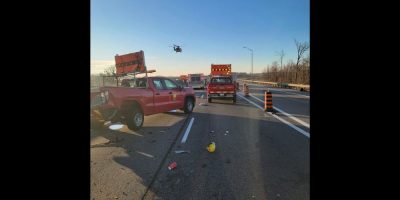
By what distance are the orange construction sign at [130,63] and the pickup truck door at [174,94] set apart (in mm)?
1298

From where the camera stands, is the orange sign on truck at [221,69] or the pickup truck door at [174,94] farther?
the orange sign on truck at [221,69]

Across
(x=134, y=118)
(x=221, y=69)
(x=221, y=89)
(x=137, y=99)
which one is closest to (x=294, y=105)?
(x=221, y=89)

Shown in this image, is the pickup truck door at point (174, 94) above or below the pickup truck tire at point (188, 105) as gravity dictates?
above

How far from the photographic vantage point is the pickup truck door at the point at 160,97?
1050cm

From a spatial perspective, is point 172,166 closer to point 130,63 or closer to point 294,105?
point 130,63

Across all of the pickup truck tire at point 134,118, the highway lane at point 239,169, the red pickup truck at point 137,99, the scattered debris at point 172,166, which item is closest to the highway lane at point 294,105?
the highway lane at point 239,169

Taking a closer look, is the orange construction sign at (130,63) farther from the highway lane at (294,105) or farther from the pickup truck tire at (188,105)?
the highway lane at (294,105)

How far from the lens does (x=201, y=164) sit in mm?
5355

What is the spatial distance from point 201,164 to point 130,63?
6320 mm

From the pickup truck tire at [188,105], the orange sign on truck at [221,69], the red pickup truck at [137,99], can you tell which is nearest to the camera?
the red pickup truck at [137,99]

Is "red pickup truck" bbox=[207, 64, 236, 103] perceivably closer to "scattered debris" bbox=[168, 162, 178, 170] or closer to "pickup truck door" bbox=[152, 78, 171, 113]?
"pickup truck door" bbox=[152, 78, 171, 113]
